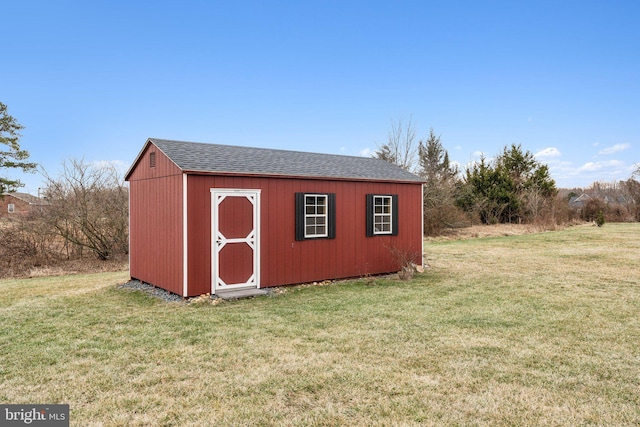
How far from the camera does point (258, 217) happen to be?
804cm

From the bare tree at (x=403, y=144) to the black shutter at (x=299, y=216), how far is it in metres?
15.5

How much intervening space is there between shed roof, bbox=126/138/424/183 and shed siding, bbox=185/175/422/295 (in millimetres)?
177

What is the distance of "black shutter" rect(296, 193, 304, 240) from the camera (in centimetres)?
851

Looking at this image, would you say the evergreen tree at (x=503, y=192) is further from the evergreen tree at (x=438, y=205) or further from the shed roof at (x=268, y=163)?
the shed roof at (x=268, y=163)

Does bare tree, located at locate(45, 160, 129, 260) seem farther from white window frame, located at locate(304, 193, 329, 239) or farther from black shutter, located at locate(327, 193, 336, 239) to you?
black shutter, located at locate(327, 193, 336, 239)

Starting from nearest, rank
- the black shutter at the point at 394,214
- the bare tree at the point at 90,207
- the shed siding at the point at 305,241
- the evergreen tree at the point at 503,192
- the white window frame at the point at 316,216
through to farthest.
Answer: the shed siding at the point at 305,241
the white window frame at the point at 316,216
the black shutter at the point at 394,214
the bare tree at the point at 90,207
the evergreen tree at the point at 503,192

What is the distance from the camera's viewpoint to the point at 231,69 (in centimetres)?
1580

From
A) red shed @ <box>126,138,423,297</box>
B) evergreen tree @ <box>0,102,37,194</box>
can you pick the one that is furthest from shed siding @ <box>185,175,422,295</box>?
evergreen tree @ <box>0,102,37,194</box>

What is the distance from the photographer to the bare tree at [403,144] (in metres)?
23.0

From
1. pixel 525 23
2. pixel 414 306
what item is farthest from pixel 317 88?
pixel 414 306

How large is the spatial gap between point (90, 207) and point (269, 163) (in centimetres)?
897

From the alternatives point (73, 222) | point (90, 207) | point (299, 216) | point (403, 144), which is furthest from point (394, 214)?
point (403, 144)

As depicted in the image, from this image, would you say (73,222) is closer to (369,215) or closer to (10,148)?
(10,148)

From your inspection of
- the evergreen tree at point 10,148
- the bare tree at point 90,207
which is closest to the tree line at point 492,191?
the bare tree at point 90,207
